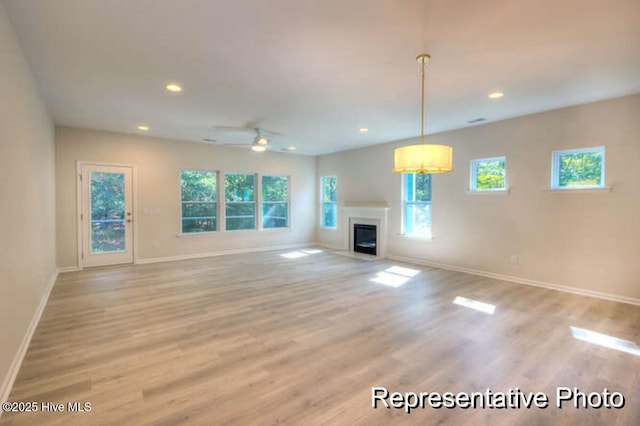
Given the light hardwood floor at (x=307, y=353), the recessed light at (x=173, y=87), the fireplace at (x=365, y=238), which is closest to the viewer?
the light hardwood floor at (x=307, y=353)

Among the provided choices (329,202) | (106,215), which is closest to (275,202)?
(329,202)

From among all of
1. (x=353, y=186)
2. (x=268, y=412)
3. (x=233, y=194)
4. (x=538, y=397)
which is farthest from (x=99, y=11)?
(x=353, y=186)

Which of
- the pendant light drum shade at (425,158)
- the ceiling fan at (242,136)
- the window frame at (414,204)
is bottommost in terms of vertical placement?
the window frame at (414,204)

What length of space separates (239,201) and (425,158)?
20.2ft

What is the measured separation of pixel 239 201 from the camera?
26.9 ft

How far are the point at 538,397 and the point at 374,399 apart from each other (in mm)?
1164

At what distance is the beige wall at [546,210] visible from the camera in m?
4.22

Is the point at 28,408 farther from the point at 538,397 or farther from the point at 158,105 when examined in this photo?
the point at 158,105

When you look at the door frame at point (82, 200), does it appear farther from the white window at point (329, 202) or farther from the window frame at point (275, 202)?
the white window at point (329, 202)

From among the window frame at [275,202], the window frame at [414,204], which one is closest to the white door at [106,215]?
the window frame at [275,202]

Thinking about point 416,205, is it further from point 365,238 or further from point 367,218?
point 365,238

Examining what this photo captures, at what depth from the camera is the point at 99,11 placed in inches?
93.1

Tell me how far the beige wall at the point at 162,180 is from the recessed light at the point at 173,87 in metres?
3.36

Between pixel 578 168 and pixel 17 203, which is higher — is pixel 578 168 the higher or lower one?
the higher one
